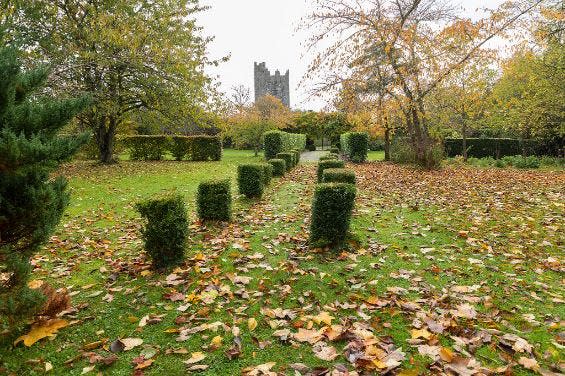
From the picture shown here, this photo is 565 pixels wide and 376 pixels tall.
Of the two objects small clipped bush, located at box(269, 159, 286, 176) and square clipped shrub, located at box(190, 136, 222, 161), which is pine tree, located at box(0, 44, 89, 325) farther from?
square clipped shrub, located at box(190, 136, 222, 161)

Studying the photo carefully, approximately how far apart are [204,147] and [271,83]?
77268 millimetres

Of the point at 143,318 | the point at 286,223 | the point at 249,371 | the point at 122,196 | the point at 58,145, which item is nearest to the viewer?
the point at 58,145

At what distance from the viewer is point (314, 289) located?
4180mm

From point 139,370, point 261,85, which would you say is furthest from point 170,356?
point 261,85

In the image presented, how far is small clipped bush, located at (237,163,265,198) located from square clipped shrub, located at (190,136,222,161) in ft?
49.1

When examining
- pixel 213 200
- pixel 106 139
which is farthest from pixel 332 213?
pixel 106 139

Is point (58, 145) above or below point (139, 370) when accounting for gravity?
above

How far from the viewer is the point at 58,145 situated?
2.61m

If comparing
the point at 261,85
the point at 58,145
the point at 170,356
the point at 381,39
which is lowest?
the point at 170,356

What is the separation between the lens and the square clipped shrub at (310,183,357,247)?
18.0ft

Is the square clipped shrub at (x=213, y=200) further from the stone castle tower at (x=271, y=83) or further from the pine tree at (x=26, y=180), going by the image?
the stone castle tower at (x=271, y=83)

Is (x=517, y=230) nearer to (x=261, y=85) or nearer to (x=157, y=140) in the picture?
(x=157, y=140)

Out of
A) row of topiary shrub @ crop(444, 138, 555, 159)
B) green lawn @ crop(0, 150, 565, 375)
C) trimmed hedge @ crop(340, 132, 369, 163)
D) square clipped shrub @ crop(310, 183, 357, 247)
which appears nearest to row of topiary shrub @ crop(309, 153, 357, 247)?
square clipped shrub @ crop(310, 183, 357, 247)

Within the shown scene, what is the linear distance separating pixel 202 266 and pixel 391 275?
2.48 meters
